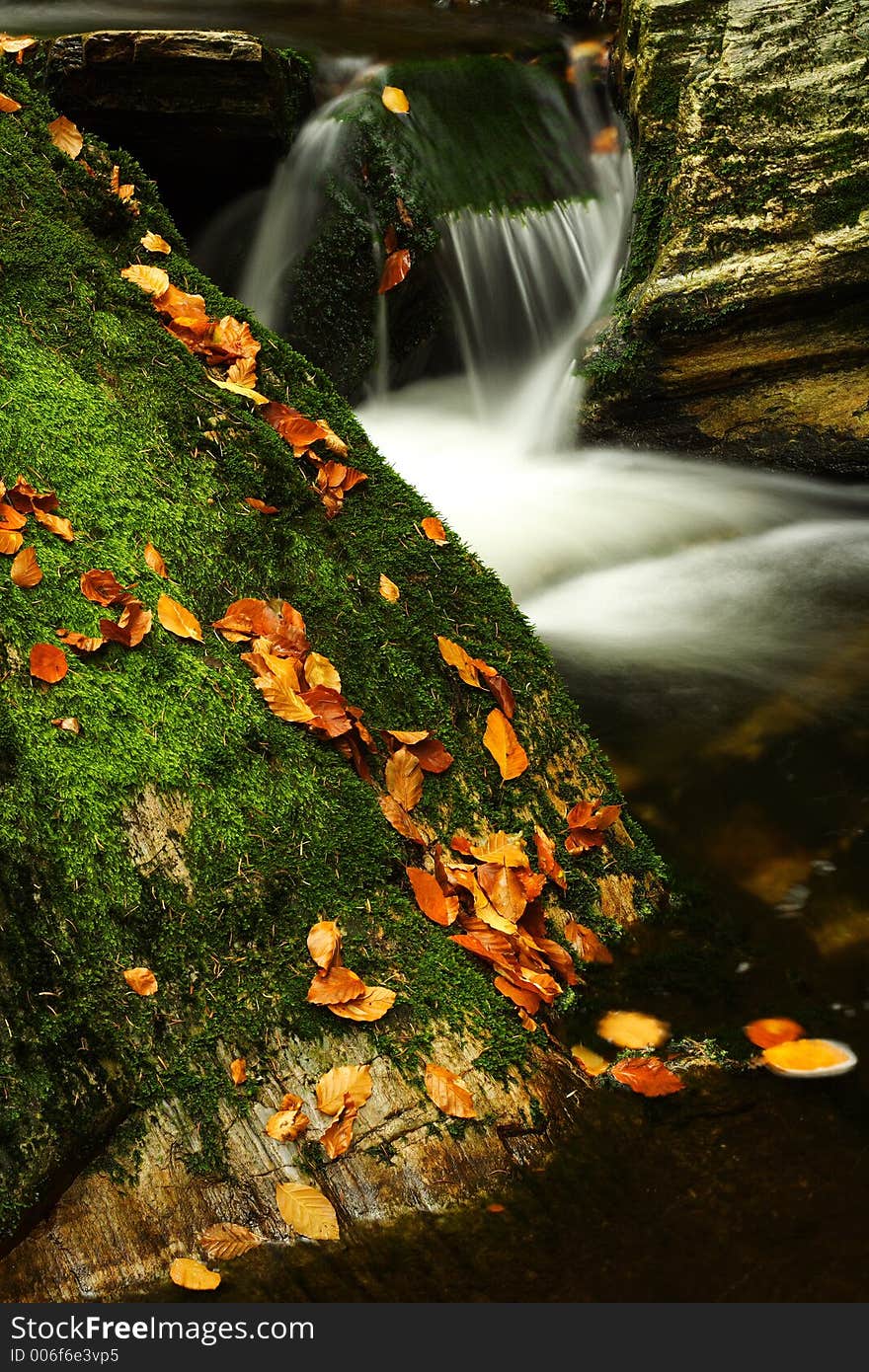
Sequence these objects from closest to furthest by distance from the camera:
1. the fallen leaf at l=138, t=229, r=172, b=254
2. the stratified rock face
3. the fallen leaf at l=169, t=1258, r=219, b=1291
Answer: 1. the fallen leaf at l=169, t=1258, r=219, b=1291
2. the fallen leaf at l=138, t=229, r=172, b=254
3. the stratified rock face

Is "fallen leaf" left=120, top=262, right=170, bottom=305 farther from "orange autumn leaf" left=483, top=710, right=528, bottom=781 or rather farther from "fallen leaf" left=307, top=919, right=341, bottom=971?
"fallen leaf" left=307, top=919, right=341, bottom=971

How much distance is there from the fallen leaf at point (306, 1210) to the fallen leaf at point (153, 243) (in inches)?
112

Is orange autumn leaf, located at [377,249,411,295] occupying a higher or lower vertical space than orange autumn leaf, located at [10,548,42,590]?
higher

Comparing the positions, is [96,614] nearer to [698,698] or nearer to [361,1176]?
[361,1176]

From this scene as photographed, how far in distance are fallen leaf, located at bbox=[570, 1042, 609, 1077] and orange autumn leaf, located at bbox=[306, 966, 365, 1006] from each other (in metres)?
0.58

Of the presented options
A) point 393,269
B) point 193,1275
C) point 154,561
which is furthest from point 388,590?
point 393,269

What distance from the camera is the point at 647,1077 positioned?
7.82ft

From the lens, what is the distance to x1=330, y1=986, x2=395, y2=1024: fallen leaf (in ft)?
7.13

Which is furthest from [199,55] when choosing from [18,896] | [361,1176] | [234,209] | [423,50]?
[361,1176]

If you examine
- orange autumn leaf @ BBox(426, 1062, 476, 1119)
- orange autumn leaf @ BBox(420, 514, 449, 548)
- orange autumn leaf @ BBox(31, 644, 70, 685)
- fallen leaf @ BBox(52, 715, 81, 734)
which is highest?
orange autumn leaf @ BBox(31, 644, 70, 685)

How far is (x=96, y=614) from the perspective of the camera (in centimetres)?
246

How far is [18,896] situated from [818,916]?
213cm

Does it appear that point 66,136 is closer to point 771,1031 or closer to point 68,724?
point 68,724

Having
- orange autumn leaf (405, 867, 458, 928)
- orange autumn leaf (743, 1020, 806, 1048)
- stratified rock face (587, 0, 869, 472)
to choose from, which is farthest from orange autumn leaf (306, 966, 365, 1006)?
stratified rock face (587, 0, 869, 472)
